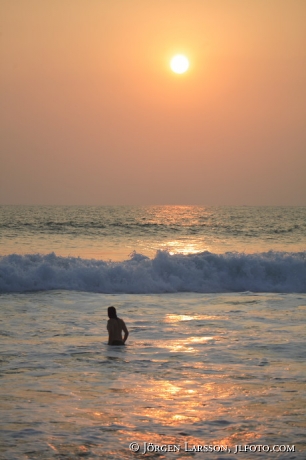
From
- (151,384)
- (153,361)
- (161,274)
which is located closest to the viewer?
(151,384)

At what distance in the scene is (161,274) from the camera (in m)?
28.7

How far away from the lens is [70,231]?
55.3m

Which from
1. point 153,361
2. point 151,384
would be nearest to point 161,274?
point 153,361

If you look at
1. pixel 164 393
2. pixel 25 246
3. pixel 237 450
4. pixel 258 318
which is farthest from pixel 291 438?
pixel 25 246

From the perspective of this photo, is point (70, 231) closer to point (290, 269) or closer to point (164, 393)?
point (290, 269)

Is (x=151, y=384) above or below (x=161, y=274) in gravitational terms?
below

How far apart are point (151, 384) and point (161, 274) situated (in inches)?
718

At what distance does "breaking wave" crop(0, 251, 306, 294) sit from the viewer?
2684cm

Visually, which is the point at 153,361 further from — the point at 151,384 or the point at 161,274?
the point at 161,274

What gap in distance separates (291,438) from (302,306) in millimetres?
13396

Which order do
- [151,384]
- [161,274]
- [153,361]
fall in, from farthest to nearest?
1. [161,274]
2. [153,361]
3. [151,384]

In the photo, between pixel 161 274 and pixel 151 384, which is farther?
pixel 161 274

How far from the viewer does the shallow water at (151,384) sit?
7.91m

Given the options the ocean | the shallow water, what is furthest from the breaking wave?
the shallow water
